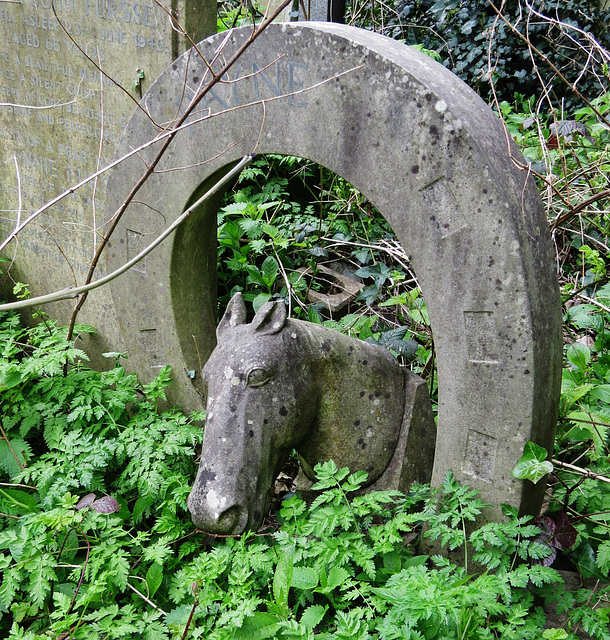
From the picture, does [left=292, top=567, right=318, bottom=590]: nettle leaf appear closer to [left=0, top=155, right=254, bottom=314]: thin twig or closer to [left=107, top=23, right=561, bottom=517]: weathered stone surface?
[left=107, top=23, right=561, bottom=517]: weathered stone surface

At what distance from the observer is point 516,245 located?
1932 mm

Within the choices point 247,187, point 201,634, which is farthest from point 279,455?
point 247,187

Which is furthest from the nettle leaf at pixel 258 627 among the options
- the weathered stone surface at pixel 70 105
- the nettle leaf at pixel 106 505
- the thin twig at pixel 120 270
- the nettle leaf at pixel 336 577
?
the weathered stone surface at pixel 70 105

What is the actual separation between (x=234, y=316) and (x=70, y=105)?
1.94 m

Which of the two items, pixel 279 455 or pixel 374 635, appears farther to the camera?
pixel 279 455

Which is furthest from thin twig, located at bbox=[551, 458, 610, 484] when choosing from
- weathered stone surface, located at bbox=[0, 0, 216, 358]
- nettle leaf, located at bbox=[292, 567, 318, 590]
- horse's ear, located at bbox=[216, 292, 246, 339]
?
weathered stone surface, located at bbox=[0, 0, 216, 358]

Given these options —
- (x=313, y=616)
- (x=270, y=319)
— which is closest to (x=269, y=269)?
(x=270, y=319)

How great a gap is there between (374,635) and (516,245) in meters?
1.23

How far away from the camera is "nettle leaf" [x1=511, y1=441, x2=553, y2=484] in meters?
1.98

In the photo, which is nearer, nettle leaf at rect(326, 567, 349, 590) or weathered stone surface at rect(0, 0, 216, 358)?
nettle leaf at rect(326, 567, 349, 590)

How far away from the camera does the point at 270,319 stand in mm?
2244

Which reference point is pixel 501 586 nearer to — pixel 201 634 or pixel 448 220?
pixel 201 634

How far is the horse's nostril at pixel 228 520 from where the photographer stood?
2.09m

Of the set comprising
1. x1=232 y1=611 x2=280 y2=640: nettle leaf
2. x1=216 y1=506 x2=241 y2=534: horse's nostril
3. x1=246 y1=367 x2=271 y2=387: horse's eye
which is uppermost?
x1=246 y1=367 x2=271 y2=387: horse's eye
